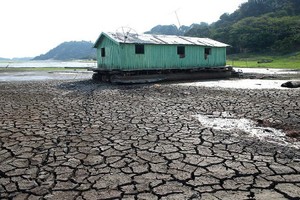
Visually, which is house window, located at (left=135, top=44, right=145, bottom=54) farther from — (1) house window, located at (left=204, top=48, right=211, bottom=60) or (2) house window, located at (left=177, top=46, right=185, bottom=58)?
(1) house window, located at (left=204, top=48, right=211, bottom=60)

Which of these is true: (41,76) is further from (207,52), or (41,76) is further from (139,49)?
(207,52)

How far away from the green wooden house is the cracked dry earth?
1193cm

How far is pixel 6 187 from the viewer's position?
3.85 m

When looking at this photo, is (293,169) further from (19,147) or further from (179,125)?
(19,147)

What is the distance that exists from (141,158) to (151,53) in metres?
16.8

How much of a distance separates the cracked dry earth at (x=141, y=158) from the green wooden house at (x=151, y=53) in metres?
11.9

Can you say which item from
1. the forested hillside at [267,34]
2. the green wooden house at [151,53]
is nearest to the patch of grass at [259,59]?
the forested hillside at [267,34]

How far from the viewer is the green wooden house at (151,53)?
1995cm

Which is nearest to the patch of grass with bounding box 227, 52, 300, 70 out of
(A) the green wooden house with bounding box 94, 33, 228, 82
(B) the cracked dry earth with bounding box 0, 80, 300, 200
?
(A) the green wooden house with bounding box 94, 33, 228, 82

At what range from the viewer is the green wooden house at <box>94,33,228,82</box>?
1995 centimetres

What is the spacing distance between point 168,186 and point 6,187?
246cm

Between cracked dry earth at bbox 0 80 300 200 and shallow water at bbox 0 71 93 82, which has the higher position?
shallow water at bbox 0 71 93 82

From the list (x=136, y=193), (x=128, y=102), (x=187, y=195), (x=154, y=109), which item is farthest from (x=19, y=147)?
(x=128, y=102)

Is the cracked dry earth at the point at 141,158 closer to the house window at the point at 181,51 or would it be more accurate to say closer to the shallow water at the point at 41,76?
the house window at the point at 181,51
